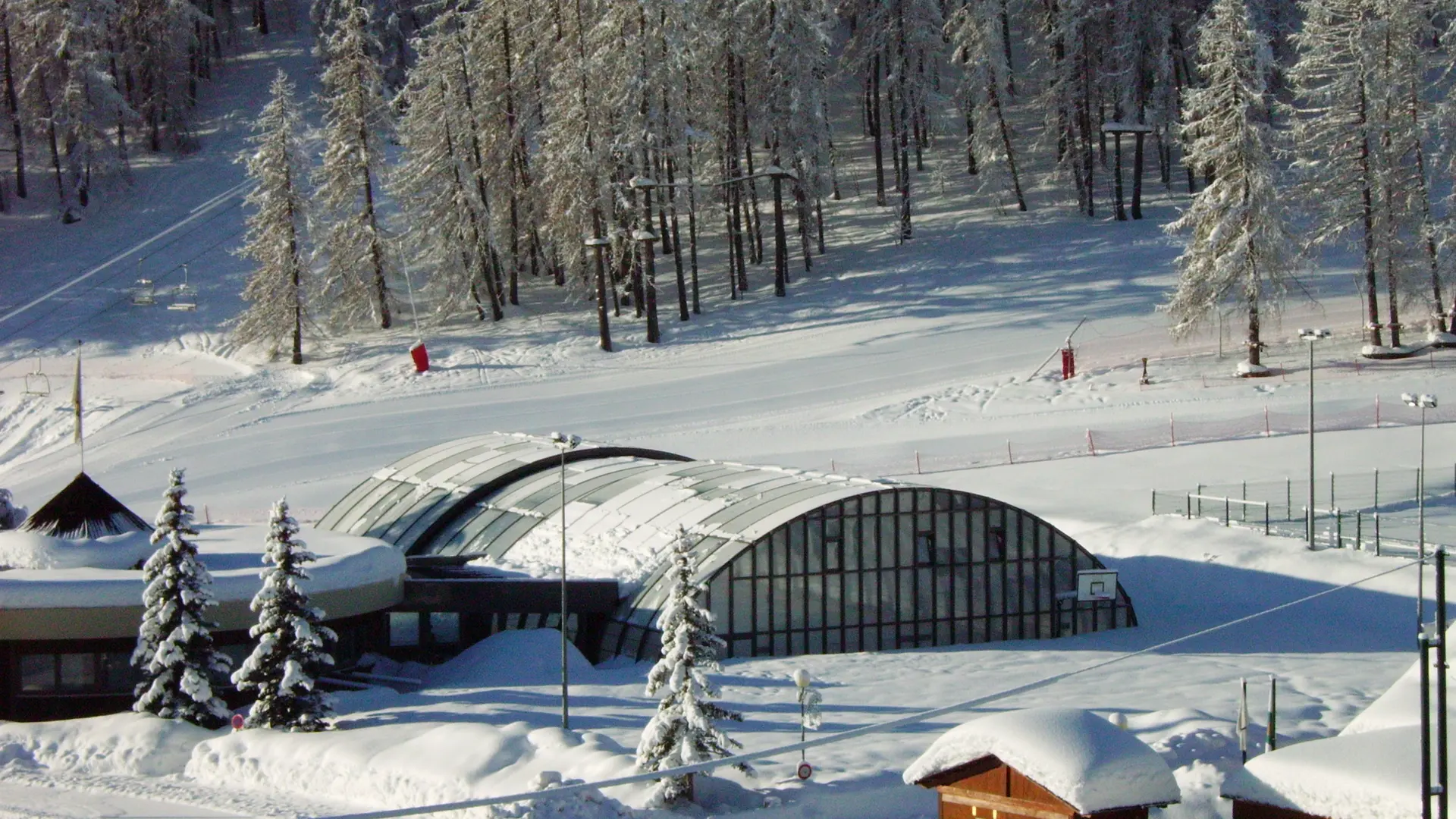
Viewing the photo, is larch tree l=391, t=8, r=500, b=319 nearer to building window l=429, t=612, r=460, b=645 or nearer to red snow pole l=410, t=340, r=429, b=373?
red snow pole l=410, t=340, r=429, b=373

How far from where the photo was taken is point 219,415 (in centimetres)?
5475

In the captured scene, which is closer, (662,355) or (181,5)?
(662,355)

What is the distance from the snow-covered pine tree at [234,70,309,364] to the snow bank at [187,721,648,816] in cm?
3472

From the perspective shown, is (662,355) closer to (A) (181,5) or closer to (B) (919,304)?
(B) (919,304)

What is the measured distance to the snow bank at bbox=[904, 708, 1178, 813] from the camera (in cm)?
1382

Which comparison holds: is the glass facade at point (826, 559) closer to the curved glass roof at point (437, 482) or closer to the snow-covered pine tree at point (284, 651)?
the curved glass roof at point (437, 482)

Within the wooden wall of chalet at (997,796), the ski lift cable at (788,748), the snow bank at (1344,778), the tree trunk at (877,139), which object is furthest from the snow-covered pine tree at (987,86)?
the wooden wall of chalet at (997,796)

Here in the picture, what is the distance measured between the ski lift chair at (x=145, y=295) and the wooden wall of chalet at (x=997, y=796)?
5638cm

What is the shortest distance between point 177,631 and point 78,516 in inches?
255

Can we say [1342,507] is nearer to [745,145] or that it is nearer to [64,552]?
[64,552]

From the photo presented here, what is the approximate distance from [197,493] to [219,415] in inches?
325

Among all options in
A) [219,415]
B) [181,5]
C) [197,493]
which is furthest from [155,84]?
[197,493]

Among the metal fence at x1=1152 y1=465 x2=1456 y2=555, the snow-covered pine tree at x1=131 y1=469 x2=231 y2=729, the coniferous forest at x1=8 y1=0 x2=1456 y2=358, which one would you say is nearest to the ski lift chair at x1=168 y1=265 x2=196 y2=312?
the coniferous forest at x1=8 y1=0 x2=1456 y2=358

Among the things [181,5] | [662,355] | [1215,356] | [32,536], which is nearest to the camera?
[32,536]
